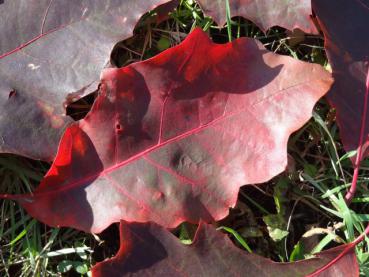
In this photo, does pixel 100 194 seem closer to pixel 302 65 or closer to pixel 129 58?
pixel 129 58

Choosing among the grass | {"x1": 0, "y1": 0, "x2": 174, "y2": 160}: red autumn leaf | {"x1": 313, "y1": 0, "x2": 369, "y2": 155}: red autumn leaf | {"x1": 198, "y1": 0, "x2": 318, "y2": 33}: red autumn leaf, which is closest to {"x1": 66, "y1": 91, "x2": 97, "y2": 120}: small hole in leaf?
the grass

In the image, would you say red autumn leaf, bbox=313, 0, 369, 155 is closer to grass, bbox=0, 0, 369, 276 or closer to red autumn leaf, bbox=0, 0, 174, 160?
grass, bbox=0, 0, 369, 276

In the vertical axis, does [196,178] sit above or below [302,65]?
below

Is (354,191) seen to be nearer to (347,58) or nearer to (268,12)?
(347,58)

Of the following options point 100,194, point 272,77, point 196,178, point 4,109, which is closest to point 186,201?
point 196,178

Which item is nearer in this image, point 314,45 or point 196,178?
point 196,178

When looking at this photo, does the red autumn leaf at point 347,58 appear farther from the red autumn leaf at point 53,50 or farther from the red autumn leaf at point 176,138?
the red autumn leaf at point 53,50
